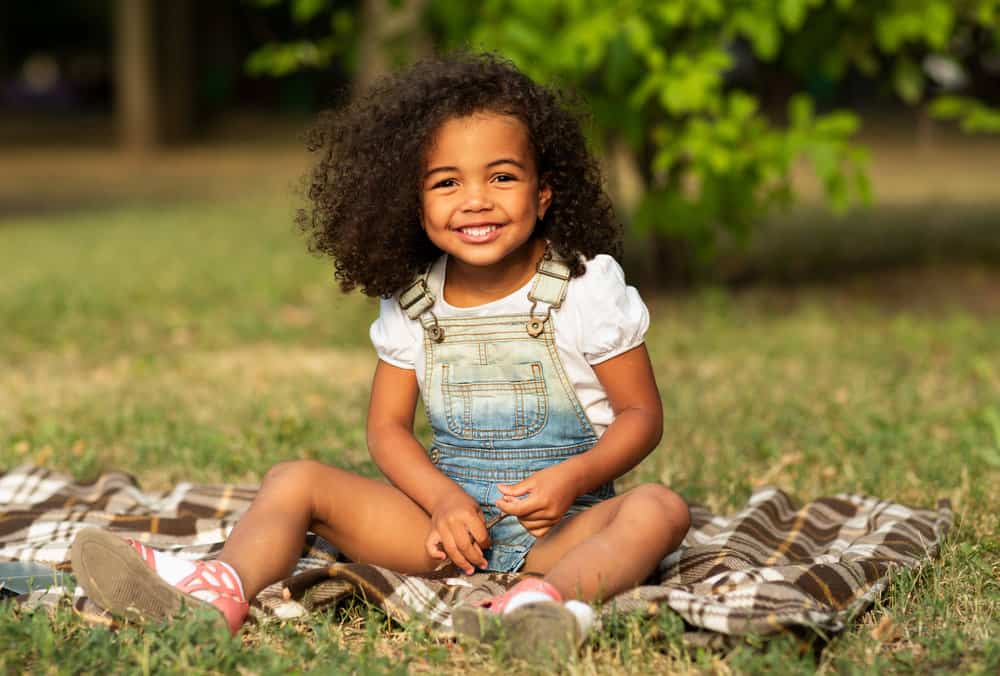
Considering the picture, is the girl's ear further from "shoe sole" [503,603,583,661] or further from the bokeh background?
"shoe sole" [503,603,583,661]

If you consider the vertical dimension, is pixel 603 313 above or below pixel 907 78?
below

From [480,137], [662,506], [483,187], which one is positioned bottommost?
[662,506]

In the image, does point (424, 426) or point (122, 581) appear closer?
point (122, 581)

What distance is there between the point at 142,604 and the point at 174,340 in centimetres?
436

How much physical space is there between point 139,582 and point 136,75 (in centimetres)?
1835

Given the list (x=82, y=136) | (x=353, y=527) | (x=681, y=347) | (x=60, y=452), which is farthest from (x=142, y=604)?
(x=82, y=136)

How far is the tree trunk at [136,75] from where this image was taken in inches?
762

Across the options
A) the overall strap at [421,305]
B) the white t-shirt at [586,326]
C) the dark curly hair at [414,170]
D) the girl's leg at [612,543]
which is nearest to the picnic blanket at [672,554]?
the girl's leg at [612,543]

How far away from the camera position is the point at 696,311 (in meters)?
7.48

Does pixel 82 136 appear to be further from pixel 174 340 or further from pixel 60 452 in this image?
pixel 60 452

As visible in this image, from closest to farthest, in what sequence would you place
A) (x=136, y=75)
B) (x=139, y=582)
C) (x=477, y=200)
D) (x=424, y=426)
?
(x=139, y=582) < (x=477, y=200) < (x=424, y=426) < (x=136, y=75)

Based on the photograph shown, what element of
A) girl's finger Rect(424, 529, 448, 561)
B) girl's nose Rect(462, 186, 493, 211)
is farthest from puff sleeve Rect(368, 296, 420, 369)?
girl's finger Rect(424, 529, 448, 561)

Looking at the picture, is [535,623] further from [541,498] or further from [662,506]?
[662,506]

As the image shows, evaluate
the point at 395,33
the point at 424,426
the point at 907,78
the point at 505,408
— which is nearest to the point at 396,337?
the point at 505,408
